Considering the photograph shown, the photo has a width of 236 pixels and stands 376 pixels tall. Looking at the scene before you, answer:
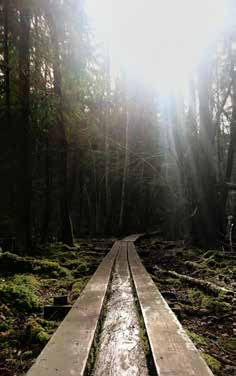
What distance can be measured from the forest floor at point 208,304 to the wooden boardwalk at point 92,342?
0.42 m

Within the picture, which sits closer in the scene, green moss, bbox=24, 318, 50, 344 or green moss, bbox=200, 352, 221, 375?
green moss, bbox=200, 352, 221, 375

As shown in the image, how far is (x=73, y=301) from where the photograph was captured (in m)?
4.86

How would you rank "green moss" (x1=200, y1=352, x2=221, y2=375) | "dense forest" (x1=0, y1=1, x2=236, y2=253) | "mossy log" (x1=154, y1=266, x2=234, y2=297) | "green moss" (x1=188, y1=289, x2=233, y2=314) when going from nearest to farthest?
1. "green moss" (x1=200, y1=352, x2=221, y2=375)
2. "green moss" (x1=188, y1=289, x2=233, y2=314)
3. "mossy log" (x1=154, y1=266, x2=234, y2=297)
4. "dense forest" (x1=0, y1=1, x2=236, y2=253)

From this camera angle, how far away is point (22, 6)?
9.12 m

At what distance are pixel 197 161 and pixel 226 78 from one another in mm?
9478

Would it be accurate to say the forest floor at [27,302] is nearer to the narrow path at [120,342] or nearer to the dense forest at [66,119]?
the narrow path at [120,342]

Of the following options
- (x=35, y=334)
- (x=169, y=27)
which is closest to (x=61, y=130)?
(x=169, y=27)

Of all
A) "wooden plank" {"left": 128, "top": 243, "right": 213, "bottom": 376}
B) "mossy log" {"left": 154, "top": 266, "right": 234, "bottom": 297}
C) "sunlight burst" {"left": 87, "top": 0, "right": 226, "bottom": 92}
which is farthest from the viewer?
"sunlight burst" {"left": 87, "top": 0, "right": 226, "bottom": 92}

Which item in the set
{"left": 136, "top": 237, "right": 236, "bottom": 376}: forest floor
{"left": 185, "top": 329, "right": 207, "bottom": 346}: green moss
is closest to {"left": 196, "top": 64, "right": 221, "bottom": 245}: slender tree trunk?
{"left": 136, "top": 237, "right": 236, "bottom": 376}: forest floor

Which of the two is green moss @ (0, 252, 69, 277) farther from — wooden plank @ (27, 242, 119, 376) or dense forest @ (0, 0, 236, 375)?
wooden plank @ (27, 242, 119, 376)

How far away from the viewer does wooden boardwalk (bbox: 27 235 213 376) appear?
212 cm

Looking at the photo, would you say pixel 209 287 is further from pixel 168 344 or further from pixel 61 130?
pixel 61 130

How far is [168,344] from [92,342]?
57 centimetres

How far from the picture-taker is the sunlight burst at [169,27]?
1298cm
